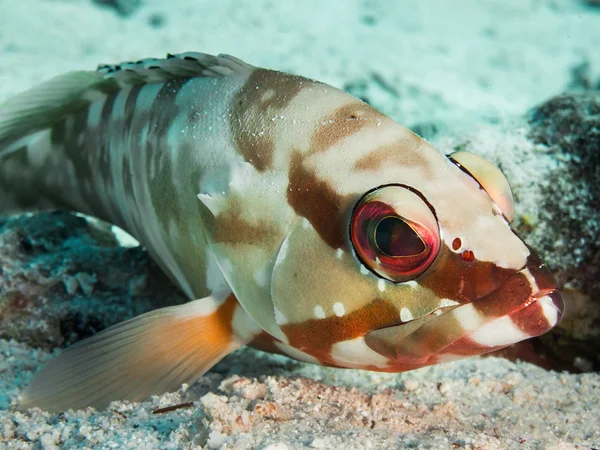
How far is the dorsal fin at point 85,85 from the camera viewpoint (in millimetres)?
2500

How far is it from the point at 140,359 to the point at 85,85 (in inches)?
69.4

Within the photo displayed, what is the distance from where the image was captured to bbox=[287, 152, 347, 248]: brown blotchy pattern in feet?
6.27

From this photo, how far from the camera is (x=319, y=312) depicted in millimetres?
1974

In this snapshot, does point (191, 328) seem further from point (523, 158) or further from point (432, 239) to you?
point (523, 158)

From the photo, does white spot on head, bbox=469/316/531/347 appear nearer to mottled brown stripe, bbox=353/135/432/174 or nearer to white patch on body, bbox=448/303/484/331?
white patch on body, bbox=448/303/484/331

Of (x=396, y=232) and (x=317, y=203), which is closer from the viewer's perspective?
(x=396, y=232)

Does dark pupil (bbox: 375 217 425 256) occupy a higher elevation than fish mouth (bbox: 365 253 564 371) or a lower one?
higher

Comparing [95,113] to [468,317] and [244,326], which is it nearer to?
[244,326]

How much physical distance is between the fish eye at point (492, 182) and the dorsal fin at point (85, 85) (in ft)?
3.64

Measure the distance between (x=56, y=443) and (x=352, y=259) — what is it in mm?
1290

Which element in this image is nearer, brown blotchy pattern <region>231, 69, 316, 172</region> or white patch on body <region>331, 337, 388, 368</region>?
white patch on body <region>331, 337, 388, 368</region>

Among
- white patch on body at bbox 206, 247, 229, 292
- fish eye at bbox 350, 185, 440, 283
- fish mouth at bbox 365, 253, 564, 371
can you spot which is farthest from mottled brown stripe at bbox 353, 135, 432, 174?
white patch on body at bbox 206, 247, 229, 292

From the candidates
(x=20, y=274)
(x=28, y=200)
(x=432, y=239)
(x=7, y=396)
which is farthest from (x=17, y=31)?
(x=432, y=239)

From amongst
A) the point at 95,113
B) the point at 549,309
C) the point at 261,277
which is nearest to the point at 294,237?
the point at 261,277
